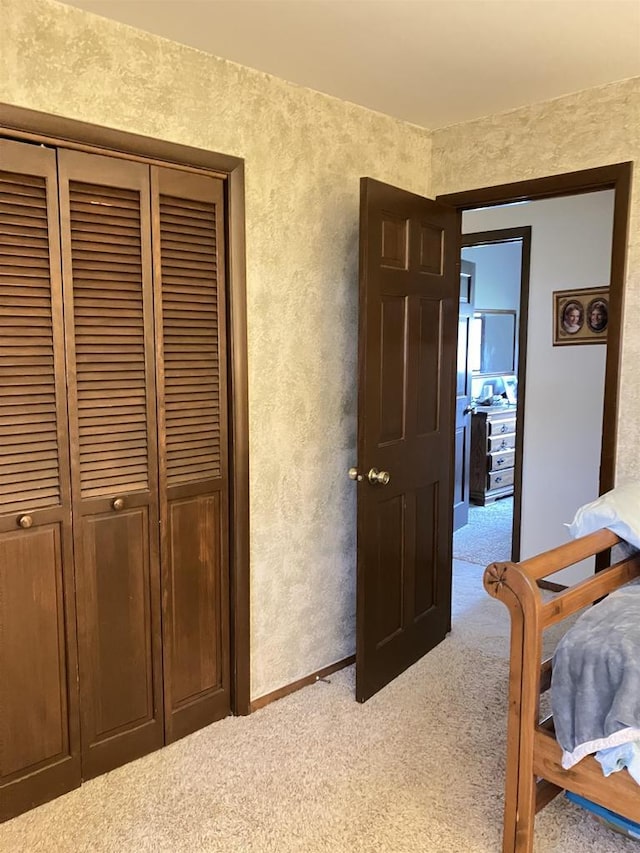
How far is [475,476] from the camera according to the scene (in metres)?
5.95

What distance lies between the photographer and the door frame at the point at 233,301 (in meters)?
2.00

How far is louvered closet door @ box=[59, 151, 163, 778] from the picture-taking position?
2.04m

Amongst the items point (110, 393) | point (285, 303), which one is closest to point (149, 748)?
point (110, 393)

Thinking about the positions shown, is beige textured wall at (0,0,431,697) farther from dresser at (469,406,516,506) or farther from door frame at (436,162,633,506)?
dresser at (469,406,516,506)

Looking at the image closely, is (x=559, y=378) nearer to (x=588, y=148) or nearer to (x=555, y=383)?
(x=555, y=383)

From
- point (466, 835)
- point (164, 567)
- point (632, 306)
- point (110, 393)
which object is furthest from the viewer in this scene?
point (632, 306)

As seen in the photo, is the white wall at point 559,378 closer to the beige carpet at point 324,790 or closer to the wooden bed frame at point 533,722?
the beige carpet at point 324,790

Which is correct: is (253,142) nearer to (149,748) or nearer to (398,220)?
(398,220)

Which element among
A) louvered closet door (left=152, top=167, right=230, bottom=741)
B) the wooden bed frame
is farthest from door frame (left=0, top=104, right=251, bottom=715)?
the wooden bed frame

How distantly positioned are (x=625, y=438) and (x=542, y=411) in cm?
136

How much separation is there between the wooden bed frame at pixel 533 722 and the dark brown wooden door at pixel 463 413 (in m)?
3.12

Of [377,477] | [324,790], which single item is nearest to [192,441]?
[377,477]

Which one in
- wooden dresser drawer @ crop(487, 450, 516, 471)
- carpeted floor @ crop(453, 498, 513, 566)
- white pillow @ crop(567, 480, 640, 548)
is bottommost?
carpeted floor @ crop(453, 498, 513, 566)

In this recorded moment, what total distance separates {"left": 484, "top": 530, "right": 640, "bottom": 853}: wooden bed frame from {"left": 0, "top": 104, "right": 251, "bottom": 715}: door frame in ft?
3.48
